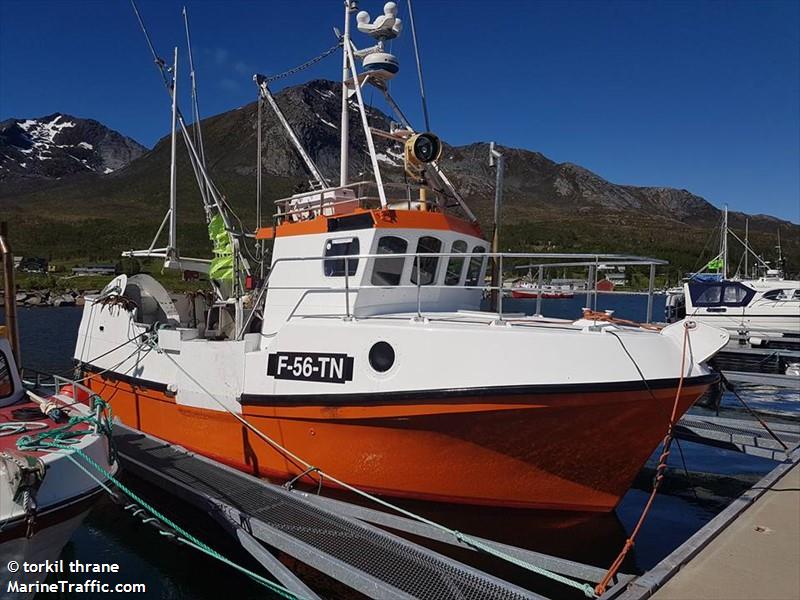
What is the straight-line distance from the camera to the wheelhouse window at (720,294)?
24.1 m

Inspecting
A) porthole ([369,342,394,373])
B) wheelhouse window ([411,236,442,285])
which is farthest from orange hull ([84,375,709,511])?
wheelhouse window ([411,236,442,285])

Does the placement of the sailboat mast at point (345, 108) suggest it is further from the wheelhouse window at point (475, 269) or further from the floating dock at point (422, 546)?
the floating dock at point (422, 546)

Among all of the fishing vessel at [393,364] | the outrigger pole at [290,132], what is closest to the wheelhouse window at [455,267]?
the fishing vessel at [393,364]

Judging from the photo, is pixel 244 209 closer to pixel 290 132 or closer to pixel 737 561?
pixel 290 132

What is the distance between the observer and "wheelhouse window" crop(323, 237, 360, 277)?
26.4 feet

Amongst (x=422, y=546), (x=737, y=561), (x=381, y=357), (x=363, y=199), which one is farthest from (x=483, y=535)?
(x=363, y=199)

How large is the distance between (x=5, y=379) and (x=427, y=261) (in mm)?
5913

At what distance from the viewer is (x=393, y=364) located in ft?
22.8

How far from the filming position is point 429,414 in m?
6.59

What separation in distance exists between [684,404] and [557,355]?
1.51m

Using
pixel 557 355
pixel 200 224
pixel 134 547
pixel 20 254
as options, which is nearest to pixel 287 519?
pixel 134 547

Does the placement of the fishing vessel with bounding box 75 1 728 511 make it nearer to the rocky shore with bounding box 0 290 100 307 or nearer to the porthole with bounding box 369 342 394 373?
the porthole with bounding box 369 342 394 373

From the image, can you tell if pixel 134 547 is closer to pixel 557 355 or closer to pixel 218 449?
pixel 218 449

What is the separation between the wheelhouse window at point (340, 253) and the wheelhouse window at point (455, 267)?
4.77 feet
